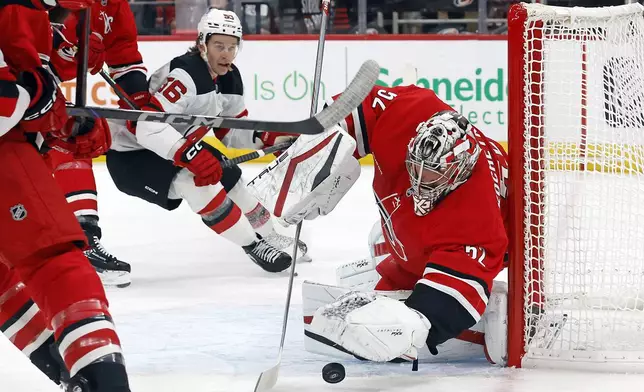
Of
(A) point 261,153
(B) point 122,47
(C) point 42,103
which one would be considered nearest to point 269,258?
(A) point 261,153

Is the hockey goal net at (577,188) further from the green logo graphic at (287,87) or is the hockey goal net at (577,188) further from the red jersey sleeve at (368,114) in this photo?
the green logo graphic at (287,87)

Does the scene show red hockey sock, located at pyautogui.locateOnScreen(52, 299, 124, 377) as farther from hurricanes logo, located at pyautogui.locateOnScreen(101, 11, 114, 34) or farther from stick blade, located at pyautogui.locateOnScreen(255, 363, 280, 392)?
hurricanes logo, located at pyautogui.locateOnScreen(101, 11, 114, 34)

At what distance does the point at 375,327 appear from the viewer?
2135mm

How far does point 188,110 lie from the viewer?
3.57m

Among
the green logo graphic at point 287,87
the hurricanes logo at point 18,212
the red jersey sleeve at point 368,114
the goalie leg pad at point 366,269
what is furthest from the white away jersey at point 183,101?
the green logo graphic at point 287,87

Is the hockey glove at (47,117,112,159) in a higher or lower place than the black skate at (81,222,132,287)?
higher

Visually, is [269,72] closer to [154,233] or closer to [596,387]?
[154,233]

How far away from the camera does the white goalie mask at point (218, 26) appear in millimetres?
3539

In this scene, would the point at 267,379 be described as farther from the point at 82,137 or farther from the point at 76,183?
the point at 76,183

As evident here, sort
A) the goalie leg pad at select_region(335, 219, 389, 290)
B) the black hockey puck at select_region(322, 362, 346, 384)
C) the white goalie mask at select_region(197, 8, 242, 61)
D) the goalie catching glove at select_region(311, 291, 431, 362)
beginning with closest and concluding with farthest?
the goalie catching glove at select_region(311, 291, 431, 362) < the black hockey puck at select_region(322, 362, 346, 384) < the goalie leg pad at select_region(335, 219, 389, 290) < the white goalie mask at select_region(197, 8, 242, 61)

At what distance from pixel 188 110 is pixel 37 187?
69.1 inches

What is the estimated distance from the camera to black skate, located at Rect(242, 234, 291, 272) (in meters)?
3.55

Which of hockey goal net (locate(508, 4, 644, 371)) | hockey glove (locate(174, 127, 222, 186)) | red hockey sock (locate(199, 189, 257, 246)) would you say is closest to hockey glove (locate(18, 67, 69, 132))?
hockey goal net (locate(508, 4, 644, 371))

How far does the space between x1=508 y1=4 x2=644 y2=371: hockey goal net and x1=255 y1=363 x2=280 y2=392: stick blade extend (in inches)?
20.7
